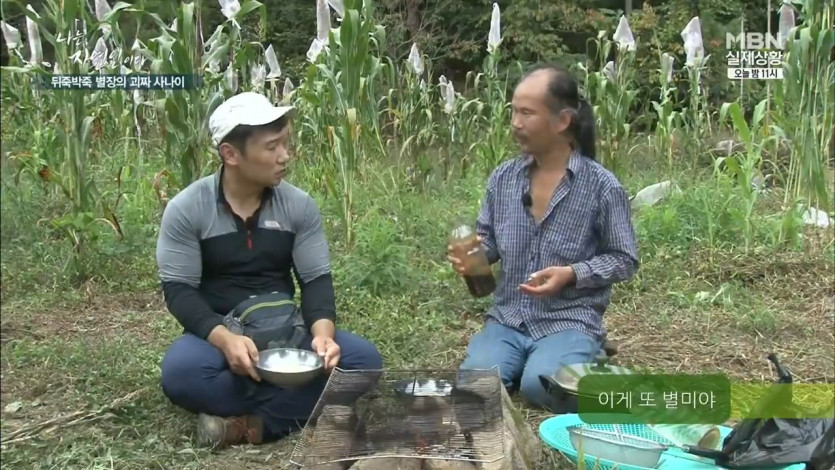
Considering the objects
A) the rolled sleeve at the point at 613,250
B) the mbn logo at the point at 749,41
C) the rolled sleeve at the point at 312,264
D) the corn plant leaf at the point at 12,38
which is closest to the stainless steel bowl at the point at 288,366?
the rolled sleeve at the point at 312,264

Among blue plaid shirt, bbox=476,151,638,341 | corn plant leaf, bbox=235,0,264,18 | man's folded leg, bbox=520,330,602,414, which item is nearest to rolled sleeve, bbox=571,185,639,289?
blue plaid shirt, bbox=476,151,638,341

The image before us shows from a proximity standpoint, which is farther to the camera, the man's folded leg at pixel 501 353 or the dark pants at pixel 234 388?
the man's folded leg at pixel 501 353

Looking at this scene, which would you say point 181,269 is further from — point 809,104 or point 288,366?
point 809,104

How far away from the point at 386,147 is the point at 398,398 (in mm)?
1084

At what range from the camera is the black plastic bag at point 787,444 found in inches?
67.9

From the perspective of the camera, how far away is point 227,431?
2.11 m

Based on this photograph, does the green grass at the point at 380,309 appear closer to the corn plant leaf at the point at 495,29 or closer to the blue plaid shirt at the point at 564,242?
the blue plaid shirt at the point at 564,242

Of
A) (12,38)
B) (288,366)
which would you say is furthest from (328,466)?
(12,38)

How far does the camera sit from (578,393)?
2072mm

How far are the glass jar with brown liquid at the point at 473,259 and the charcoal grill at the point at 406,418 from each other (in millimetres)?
248

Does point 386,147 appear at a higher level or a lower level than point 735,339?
higher

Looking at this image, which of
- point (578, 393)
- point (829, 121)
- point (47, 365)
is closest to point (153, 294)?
point (47, 365)

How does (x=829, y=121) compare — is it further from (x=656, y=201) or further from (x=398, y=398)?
(x=398, y=398)

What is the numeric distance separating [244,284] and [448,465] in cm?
72
